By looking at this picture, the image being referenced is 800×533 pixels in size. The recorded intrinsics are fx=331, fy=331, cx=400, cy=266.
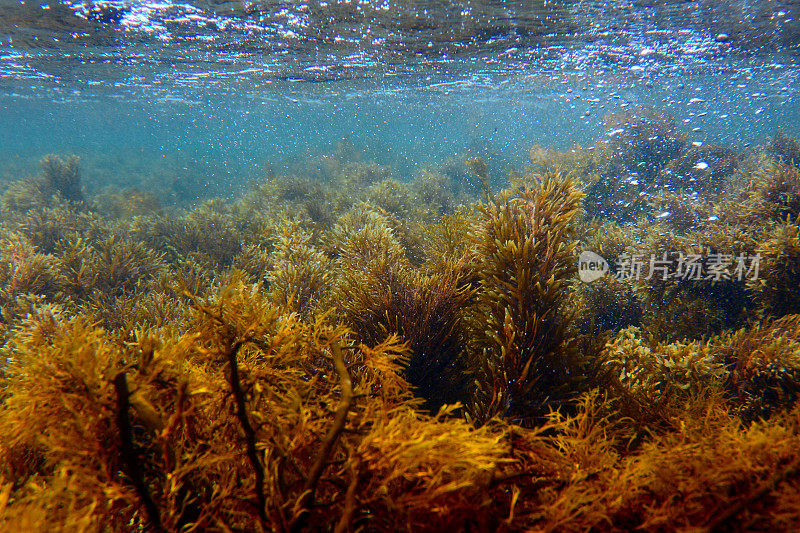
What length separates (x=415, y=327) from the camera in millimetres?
3258

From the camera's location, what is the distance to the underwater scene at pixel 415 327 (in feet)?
4.47

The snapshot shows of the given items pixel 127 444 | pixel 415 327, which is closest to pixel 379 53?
pixel 415 327

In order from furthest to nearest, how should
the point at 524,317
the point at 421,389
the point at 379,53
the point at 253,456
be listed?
the point at 379,53 → the point at 421,389 → the point at 524,317 → the point at 253,456

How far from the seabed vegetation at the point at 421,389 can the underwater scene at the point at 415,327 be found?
0.07ft

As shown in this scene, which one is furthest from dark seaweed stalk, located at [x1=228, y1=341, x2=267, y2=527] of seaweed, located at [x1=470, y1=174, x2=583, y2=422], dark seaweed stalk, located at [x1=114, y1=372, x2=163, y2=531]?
seaweed, located at [x1=470, y1=174, x2=583, y2=422]

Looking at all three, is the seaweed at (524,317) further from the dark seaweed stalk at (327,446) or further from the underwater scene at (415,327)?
the dark seaweed stalk at (327,446)

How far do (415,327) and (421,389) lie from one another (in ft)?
1.97

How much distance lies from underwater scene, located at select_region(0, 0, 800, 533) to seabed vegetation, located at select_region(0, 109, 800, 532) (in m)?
0.02

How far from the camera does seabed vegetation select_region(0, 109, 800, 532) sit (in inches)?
52.1

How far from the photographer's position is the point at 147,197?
664 inches

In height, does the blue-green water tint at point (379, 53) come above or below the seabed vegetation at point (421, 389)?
above

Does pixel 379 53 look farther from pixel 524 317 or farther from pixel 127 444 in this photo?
pixel 127 444

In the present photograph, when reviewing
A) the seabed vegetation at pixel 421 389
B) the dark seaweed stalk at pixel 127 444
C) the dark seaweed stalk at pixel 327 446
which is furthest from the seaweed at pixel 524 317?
the dark seaweed stalk at pixel 127 444

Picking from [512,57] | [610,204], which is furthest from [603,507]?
[512,57]
